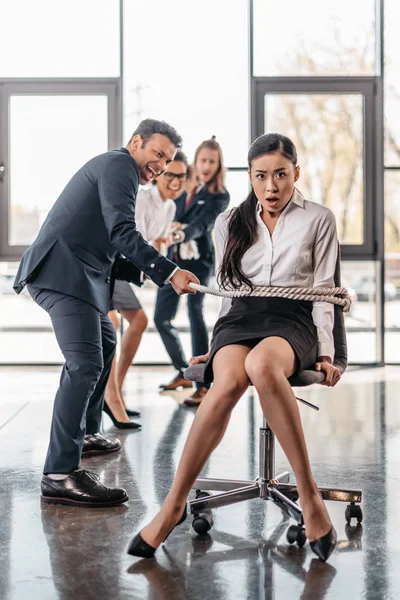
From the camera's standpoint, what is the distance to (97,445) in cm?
369

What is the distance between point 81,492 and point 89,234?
871 millimetres

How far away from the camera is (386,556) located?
7.88ft

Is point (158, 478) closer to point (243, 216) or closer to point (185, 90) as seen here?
point (243, 216)

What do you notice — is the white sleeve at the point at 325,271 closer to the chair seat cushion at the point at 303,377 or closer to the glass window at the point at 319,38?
the chair seat cushion at the point at 303,377

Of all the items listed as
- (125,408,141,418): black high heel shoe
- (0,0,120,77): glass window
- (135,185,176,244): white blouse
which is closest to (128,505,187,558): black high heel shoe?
(125,408,141,418): black high heel shoe

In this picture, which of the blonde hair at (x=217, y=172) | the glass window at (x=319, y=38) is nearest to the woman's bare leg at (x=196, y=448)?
the blonde hair at (x=217, y=172)

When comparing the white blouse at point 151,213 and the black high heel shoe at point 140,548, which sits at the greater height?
the white blouse at point 151,213

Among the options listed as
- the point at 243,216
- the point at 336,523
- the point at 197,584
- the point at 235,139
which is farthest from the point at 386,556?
the point at 235,139

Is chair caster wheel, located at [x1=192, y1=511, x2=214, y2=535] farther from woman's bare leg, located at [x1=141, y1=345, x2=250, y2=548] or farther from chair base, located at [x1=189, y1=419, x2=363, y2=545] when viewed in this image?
woman's bare leg, located at [x1=141, y1=345, x2=250, y2=548]

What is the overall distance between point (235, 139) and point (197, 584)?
4952 millimetres

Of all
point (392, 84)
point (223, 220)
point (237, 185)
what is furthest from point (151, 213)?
point (392, 84)

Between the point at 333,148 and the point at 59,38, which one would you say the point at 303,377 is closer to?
the point at 333,148

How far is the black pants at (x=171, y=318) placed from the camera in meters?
5.20

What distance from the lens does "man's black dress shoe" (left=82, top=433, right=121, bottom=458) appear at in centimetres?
366
